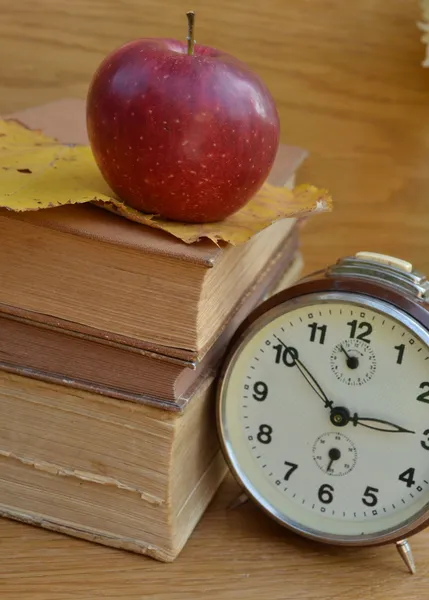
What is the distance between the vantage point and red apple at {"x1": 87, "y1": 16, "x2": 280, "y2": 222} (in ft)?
2.14

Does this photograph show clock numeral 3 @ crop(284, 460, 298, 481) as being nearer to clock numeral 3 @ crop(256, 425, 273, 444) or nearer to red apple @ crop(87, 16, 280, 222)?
clock numeral 3 @ crop(256, 425, 273, 444)

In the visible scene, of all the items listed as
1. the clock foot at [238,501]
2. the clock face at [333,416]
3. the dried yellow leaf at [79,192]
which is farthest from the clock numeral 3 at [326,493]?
the dried yellow leaf at [79,192]

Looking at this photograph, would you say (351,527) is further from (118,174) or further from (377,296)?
(118,174)

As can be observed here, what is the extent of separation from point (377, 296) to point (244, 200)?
6.1 inches

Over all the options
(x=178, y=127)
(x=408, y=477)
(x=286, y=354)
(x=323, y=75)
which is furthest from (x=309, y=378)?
(x=323, y=75)

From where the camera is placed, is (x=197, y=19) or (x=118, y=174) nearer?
(x=118, y=174)

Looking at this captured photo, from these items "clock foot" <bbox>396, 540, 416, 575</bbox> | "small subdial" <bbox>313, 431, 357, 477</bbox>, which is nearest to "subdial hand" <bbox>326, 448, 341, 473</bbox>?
"small subdial" <bbox>313, 431, 357, 477</bbox>

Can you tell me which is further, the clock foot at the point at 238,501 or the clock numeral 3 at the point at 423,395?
the clock foot at the point at 238,501

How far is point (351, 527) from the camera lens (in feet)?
2.51

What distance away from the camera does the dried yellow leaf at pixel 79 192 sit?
0.68 m

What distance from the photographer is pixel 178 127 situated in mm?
649

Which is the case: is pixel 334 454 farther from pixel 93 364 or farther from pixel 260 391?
pixel 93 364

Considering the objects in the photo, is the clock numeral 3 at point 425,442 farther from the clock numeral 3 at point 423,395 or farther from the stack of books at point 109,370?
the stack of books at point 109,370

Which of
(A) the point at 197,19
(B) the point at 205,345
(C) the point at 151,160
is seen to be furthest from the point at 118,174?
(A) the point at 197,19
